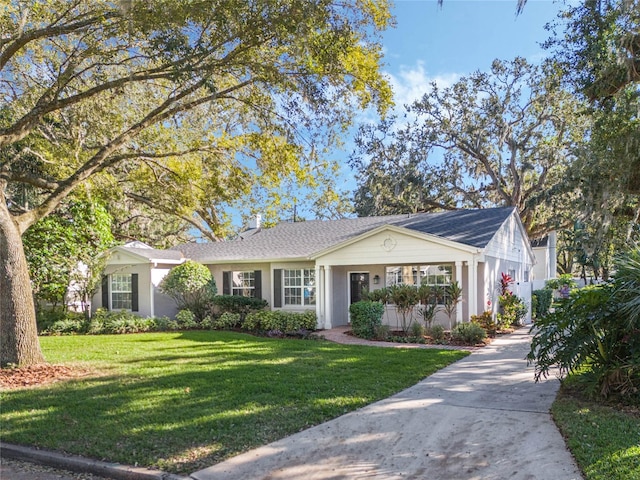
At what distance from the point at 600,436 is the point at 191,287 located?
48.7 ft

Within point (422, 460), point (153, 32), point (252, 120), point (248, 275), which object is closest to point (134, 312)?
point (248, 275)

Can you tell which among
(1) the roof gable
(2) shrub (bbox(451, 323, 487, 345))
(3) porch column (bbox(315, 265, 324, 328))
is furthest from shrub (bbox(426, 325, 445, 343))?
(1) the roof gable

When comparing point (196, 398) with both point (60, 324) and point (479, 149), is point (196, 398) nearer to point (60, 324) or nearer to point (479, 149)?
point (60, 324)

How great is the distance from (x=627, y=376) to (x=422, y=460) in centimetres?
310

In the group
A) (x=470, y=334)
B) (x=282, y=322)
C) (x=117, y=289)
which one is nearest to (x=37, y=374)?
(x=282, y=322)

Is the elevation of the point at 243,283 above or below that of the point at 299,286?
above

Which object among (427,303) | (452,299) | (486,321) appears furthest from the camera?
(427,303)

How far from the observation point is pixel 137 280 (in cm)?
1919

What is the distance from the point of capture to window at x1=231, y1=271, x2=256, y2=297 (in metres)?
19.1

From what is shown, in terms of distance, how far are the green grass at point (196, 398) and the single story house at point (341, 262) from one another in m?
4.64

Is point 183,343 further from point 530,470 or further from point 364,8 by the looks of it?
point 530,470

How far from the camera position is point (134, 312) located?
62.7 ft

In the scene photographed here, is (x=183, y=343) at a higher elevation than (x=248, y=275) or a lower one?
lower

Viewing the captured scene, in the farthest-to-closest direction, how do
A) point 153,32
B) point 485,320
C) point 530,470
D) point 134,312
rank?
point 134,312, point 485,320, point 153,32, point 530,470
